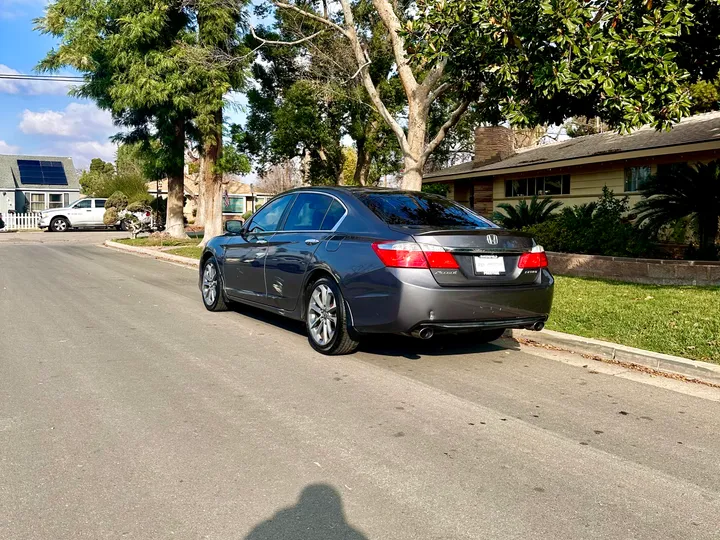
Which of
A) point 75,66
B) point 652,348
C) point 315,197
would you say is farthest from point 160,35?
point 652,348

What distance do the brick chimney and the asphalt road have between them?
1843 centimetres

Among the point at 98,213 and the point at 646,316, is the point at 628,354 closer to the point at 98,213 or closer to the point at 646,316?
the point at 646,316

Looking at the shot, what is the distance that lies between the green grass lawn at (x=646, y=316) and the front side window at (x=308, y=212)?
2.98 meters

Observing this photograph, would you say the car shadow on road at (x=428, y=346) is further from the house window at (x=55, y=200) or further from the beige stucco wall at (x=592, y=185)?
the house window at (x=55, y=200)

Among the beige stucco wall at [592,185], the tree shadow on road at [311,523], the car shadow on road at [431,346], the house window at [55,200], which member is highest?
the house window at [55,200]

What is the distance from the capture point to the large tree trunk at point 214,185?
21.6 metres

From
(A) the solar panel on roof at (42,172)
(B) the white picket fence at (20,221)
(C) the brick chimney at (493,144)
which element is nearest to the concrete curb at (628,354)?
(C) the brick chimney at (493,144)

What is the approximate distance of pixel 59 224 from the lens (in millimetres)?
37188

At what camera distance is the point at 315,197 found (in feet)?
23.4

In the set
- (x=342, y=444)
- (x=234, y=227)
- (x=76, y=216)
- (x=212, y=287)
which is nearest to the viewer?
(x=342, y=444)

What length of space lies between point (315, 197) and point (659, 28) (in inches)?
187

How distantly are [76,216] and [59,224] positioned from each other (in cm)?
103

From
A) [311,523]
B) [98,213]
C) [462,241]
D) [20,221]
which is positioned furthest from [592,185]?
[20,221]

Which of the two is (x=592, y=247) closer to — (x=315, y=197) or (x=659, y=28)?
(x=659, y=28)
